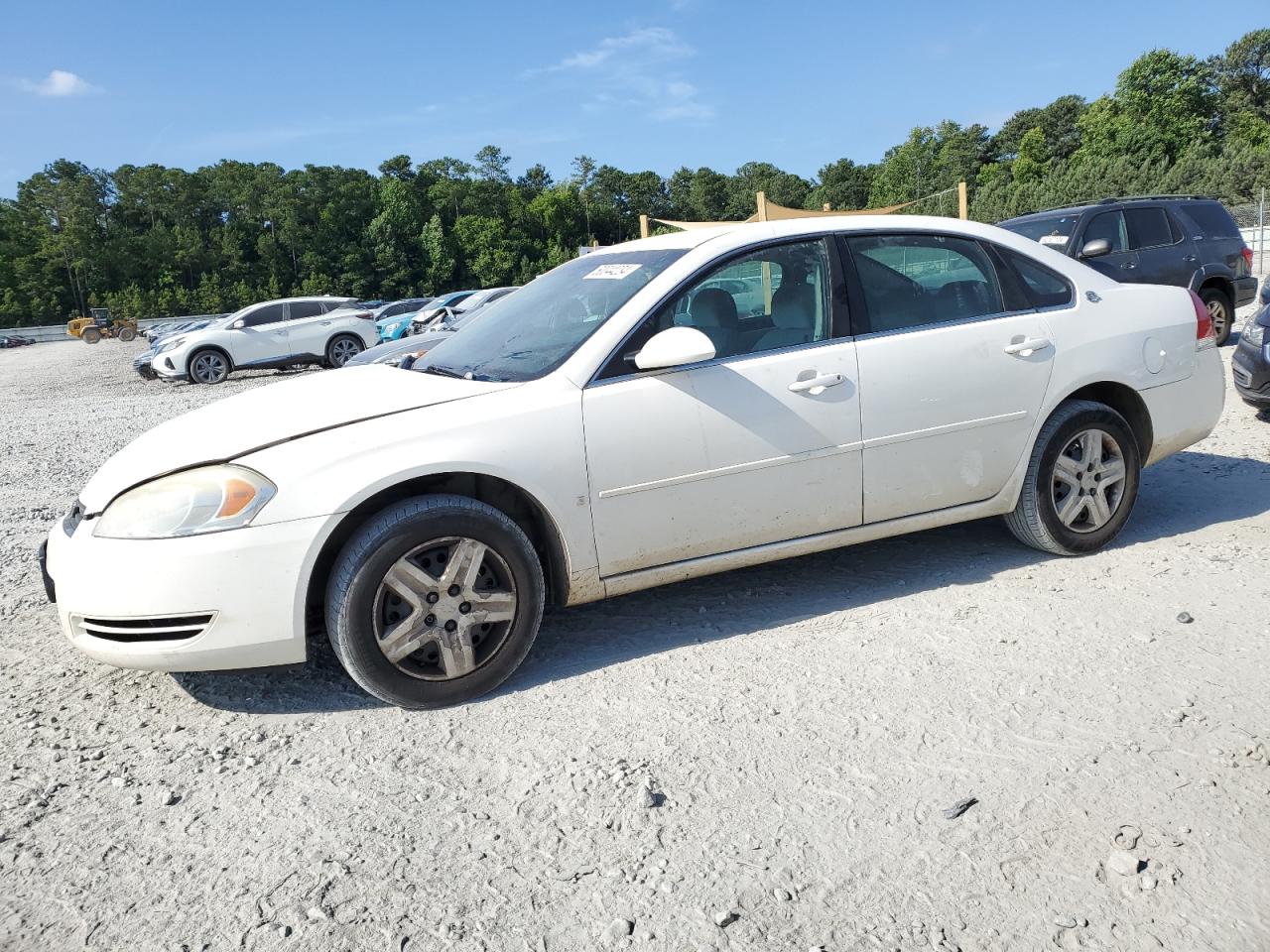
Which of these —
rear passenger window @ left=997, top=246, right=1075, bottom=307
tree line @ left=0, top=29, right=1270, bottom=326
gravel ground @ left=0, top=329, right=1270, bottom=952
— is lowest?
gravel ground @ left=0, top=329, right=1270, bottom=952

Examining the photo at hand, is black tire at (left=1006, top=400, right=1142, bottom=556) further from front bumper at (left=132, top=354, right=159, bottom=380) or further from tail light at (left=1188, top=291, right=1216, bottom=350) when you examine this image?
front bumper at (left=132, top=354, right=159, bottom=380)

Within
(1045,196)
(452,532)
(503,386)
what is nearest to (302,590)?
(452,532)

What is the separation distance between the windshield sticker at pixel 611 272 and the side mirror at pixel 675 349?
53 cm

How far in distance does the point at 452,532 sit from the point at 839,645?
149 centimetres

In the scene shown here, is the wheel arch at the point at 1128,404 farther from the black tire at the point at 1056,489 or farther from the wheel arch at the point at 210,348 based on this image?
the wheel arch at the point at 210,348

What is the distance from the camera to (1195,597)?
3896 mm

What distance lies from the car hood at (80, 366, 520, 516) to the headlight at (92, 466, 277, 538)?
2.3 inches

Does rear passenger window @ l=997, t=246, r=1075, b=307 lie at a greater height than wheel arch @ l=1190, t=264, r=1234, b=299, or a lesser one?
greater

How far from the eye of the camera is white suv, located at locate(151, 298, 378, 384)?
18.8 m

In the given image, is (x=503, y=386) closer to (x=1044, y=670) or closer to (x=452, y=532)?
(x=452, y=532)

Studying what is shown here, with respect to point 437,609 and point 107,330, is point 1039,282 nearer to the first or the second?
point 437,609

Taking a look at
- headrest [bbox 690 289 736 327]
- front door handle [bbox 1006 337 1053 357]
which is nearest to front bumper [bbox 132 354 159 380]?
headrest [bbox 690 289 736 327]

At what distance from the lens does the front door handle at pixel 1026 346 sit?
13.6 ft

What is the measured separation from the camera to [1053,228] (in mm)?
10555
